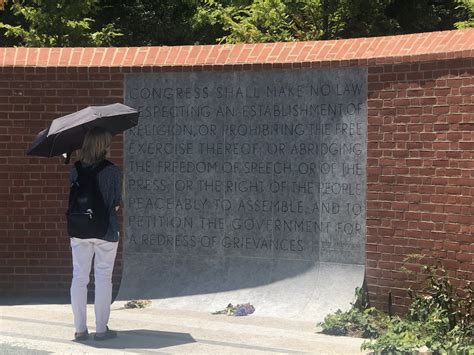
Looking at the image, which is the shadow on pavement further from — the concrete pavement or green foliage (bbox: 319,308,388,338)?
green foliage (bbox: 319,308,388,338)

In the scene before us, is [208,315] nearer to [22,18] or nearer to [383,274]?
[383,274]

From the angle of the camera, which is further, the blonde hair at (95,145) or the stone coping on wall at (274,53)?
the stone coping on wall at (274,53)

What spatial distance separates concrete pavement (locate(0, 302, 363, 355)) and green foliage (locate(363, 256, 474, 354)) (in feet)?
1.27

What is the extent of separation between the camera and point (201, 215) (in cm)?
1066

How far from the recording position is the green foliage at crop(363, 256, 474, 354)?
7.72 m

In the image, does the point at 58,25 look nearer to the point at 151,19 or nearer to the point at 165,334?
the point at 151,19

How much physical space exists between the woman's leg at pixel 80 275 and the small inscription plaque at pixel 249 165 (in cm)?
247

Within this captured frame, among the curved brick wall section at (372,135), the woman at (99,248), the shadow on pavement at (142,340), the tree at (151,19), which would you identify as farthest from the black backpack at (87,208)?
the tree at (151,19)

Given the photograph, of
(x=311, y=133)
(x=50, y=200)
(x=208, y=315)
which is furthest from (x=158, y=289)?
(x=311, y=133)

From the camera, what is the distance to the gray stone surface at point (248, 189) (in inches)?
387

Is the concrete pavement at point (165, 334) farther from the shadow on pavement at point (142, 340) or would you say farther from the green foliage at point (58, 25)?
the green foliage at point (58, 25)

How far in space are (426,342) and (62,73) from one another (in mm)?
5160

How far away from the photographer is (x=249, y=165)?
10.4 metres

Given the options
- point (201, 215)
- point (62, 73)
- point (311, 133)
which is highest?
point (62, 73)
